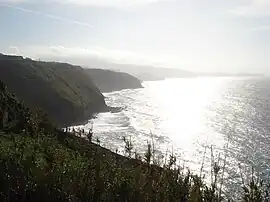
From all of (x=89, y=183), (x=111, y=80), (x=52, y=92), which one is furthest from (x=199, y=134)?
(x=111, y=80)

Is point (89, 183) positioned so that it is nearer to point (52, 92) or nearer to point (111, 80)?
point (52, 92)

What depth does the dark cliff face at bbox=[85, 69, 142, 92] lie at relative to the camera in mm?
168250

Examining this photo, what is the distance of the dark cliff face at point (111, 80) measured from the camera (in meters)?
168

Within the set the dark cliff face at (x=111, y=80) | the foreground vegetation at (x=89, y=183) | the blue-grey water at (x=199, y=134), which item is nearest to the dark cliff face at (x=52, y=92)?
the blue-grey water at (x=199, y=134)

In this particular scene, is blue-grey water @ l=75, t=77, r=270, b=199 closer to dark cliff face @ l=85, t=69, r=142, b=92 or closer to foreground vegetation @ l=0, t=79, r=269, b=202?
foreground vegetation @ l=0, t=79, r=269, b=202

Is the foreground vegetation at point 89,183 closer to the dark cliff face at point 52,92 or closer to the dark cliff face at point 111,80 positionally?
the dark cliff face at point 52,92

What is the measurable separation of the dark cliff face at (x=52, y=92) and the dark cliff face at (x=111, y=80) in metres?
54.1

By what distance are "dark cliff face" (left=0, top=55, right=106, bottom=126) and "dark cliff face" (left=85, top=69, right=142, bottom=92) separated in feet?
→ 177

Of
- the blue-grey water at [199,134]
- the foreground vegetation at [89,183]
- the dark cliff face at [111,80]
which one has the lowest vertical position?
the blue-grey water at [199,134]

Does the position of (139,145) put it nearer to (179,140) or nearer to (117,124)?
(179,140)

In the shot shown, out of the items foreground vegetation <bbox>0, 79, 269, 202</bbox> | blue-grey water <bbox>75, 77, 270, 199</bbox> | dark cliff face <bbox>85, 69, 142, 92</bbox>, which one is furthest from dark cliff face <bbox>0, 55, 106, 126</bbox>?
foreground vegetation <bbox>0, 79, 269, 202</bbox>

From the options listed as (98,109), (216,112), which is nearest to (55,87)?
(98,109)

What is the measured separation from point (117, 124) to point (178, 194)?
6420 centimetres

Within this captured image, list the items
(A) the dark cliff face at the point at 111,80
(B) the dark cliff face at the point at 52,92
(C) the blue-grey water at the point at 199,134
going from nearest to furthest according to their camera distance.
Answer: (C) the blue-grey water at the point at 199,134 → (B) the dark cliff face at the point at 52,92 → (A) the dark cliff face at the point at 111,80
